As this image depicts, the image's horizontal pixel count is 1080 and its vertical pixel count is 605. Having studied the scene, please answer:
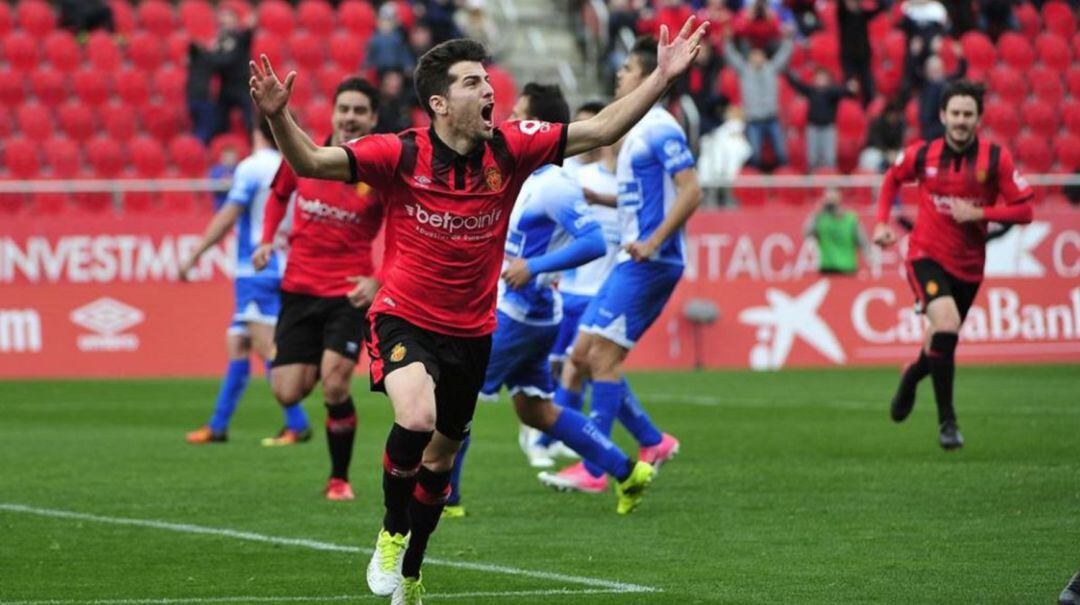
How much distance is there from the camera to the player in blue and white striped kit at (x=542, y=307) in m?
10.2

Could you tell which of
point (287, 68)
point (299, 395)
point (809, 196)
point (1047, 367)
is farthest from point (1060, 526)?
point (287, 68)

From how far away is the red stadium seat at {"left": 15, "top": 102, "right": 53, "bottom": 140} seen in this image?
24.9 m

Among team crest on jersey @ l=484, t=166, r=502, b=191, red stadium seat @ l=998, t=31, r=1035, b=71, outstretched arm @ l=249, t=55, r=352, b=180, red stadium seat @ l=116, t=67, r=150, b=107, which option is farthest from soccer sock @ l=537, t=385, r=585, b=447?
red stadium seat @ l=998, t=31, r=1035, b=71

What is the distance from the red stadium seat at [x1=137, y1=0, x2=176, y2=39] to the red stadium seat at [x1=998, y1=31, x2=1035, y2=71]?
1287cm

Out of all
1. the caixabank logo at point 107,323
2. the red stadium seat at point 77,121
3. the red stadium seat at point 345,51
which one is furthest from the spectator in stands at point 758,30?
the caixabank logo at point 107,323

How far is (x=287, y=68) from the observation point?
2664 cm

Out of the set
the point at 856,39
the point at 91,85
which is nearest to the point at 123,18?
the point at 91,85

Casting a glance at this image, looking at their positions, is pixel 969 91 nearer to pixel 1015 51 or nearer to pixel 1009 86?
pixel 1009 86

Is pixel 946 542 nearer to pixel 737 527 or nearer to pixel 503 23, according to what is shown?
pixel 737 527

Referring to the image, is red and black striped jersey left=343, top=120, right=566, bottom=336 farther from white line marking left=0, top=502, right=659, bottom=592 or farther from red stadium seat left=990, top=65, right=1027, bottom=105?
red stadium seat left=990, top=65, right=1027, bottom=105

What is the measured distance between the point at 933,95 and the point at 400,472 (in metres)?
20.2

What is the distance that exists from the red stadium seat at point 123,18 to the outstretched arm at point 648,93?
20.3 metres

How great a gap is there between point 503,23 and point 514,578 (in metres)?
21.9

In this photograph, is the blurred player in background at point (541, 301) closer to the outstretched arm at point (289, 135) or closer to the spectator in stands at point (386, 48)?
the outstretched arm at point (289, 135)
